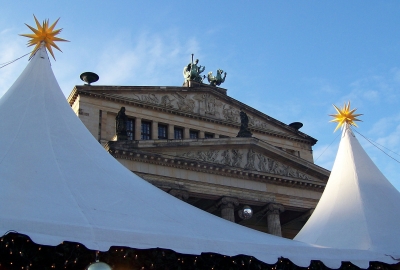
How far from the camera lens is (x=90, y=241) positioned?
21.3 ft

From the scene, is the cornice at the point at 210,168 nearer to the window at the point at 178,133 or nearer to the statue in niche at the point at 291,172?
the statue in niche at the point at 291,172

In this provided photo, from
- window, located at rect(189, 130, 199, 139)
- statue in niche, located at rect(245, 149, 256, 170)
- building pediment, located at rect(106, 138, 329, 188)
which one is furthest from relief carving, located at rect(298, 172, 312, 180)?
window, located at rect(189, 130, 199, 139)

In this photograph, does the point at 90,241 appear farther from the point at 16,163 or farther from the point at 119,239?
the point at 16,163

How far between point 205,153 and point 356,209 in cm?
1214

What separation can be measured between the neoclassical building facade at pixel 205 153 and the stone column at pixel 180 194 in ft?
0.06

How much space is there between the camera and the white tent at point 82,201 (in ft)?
Result: 22.1

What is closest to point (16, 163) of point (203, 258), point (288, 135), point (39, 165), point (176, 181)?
point (39, 165)

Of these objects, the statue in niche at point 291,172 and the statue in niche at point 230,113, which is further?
the statue in niche at point 230,113

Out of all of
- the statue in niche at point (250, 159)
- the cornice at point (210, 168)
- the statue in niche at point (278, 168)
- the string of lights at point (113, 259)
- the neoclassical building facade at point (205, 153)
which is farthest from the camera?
the statue in niche at point (278, 168)

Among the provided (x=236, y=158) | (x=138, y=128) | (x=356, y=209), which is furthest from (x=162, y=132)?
(x=356, y=209)

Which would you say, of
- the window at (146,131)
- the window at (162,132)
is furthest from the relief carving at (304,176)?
the window at (146,131)

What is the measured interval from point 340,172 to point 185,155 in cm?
1026

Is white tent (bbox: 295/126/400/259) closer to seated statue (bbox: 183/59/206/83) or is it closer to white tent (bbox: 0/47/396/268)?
white tent (bbox: 0/47/396/268)

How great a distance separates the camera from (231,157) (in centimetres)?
2380
